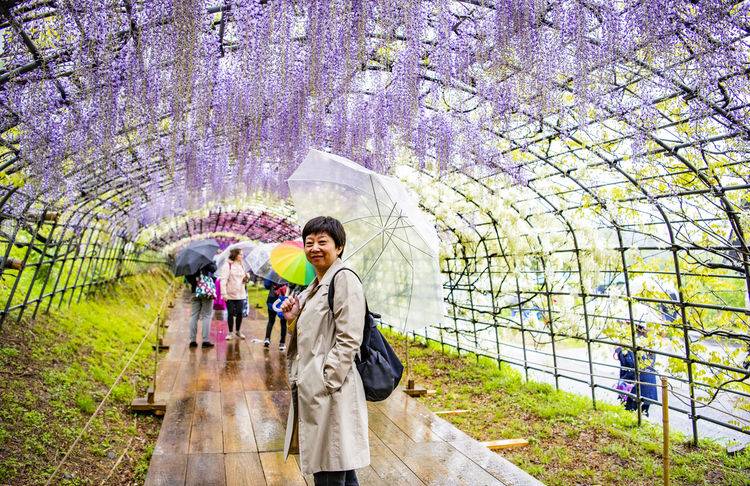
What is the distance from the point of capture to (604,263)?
222 inches

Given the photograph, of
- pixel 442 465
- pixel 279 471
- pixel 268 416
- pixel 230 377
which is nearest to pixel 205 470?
pixel 279 471

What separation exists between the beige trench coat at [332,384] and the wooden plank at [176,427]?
5.65ft

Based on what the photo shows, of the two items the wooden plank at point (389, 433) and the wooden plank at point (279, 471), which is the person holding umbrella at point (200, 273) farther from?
the wooden plank at point (279, 471)

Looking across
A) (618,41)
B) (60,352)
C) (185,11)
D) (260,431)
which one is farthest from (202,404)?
(618,41)

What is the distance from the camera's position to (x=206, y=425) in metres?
3.79

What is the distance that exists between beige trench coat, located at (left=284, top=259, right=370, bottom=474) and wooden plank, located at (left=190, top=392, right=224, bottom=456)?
5.51 ft

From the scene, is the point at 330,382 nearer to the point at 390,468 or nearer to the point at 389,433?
the point at 390,468

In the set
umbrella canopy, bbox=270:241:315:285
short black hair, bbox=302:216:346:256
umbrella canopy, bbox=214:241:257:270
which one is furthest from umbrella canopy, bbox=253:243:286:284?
short black hair, bbox=302:216:346:256

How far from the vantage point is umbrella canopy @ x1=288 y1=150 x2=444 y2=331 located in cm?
324

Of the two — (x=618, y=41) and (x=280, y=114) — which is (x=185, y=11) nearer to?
(x=280, y=114)

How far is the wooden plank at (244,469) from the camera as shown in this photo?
9.40ft

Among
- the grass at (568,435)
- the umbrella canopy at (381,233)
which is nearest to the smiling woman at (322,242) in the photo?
the umbrella canopy at (381,233)

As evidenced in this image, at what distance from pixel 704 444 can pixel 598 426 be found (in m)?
0.92

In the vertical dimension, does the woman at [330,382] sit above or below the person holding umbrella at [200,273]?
below
